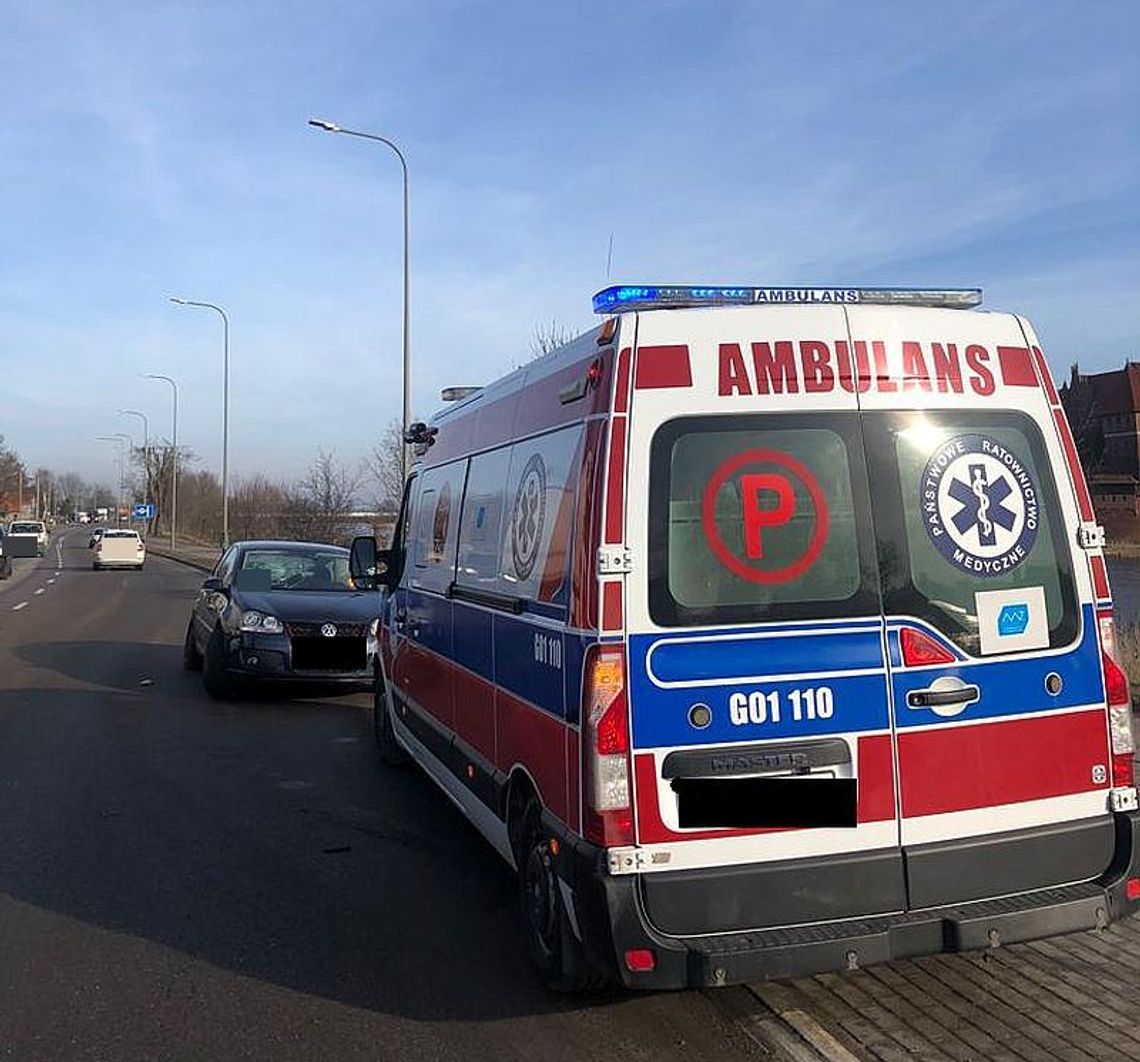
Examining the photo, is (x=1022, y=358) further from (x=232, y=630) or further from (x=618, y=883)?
(x=232, y=630)

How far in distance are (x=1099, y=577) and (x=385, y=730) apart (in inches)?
213

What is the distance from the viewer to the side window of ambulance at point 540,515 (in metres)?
4.06

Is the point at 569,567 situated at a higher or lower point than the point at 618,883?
higher

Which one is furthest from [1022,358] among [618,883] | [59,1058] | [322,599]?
[322,599]

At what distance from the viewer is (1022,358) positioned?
13.5 feet

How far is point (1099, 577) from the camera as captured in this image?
4.09 metres

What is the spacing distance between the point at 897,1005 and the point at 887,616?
1446 mm

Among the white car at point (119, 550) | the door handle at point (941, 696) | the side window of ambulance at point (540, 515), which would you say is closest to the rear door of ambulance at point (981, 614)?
the door handle at point (941, 696)

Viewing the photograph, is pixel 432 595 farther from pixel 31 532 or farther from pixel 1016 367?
pixel 31 532

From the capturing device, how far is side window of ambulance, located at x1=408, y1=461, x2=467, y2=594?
6066 millimetres

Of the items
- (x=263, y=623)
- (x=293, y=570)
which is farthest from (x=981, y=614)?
(x=293, y=570)

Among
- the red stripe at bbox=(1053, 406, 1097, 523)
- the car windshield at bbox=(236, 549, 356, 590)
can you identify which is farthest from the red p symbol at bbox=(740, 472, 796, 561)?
the car windshield at bbox=(236, 549, 356, 590)

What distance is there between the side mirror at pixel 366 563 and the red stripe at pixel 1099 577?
16.1 ft

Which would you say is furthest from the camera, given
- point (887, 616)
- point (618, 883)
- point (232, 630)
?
point (232, 630)
